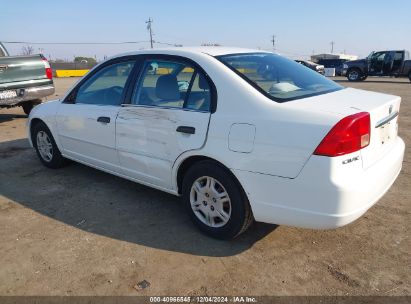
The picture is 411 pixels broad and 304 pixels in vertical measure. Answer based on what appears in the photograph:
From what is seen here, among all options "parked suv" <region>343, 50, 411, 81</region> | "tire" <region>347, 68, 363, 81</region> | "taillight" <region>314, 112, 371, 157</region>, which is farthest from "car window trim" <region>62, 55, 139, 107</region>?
"tire" <region>347, 68, 363, 81</region>

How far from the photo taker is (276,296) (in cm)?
255

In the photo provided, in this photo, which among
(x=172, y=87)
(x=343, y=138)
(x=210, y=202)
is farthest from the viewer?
(x=172, y=87)

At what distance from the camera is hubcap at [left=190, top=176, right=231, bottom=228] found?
123 inches

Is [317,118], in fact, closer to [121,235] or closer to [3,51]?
[121,235]

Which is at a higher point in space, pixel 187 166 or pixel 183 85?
pixel 183 85

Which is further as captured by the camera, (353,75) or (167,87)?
(353,75)

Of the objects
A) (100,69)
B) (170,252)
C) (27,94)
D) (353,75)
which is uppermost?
(100,69)

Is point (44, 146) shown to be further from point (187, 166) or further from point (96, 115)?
point (187, 166)

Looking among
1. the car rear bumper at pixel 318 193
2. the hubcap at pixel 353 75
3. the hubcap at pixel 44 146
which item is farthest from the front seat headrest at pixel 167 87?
the hubcap at pixel 353 75

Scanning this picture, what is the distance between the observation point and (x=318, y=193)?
8.30 feet

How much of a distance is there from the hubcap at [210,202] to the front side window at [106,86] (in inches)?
51.3

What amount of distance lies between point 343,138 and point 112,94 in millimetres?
2498

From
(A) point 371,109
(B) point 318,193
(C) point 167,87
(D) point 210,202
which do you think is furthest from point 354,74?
(B) point 318,193

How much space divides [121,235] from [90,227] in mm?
372
